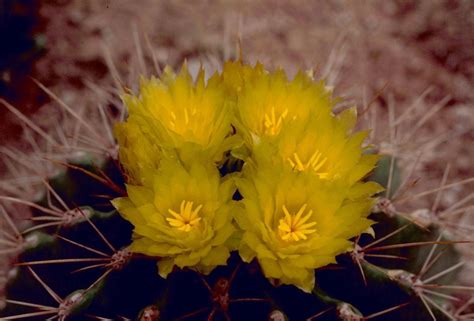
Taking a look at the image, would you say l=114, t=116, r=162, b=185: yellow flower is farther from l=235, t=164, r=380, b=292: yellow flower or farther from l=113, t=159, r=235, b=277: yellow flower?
l=235, t=164, r=380, b=292: yellow flower

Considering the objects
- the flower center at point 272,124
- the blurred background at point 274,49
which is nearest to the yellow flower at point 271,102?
the flower center at point 272,124

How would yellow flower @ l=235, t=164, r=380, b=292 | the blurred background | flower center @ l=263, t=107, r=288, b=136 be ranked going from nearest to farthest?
yellow flower @ l=235, t=164, r=380, b=292, flower center @ l=263, t=107, r=288, b=136, the blurred background

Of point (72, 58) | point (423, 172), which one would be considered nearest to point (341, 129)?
point (423, 172)

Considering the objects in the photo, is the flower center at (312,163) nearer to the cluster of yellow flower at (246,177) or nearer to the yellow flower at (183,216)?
the cluster of yellow flower at (246,177)

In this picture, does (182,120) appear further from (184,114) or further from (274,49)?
(274,49)

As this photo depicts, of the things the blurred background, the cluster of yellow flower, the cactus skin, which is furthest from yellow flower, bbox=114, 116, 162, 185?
the blurred background

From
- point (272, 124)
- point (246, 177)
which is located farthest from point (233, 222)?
point (272, 124)

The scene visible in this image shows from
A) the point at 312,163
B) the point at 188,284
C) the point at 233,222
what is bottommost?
the point at 188,284
